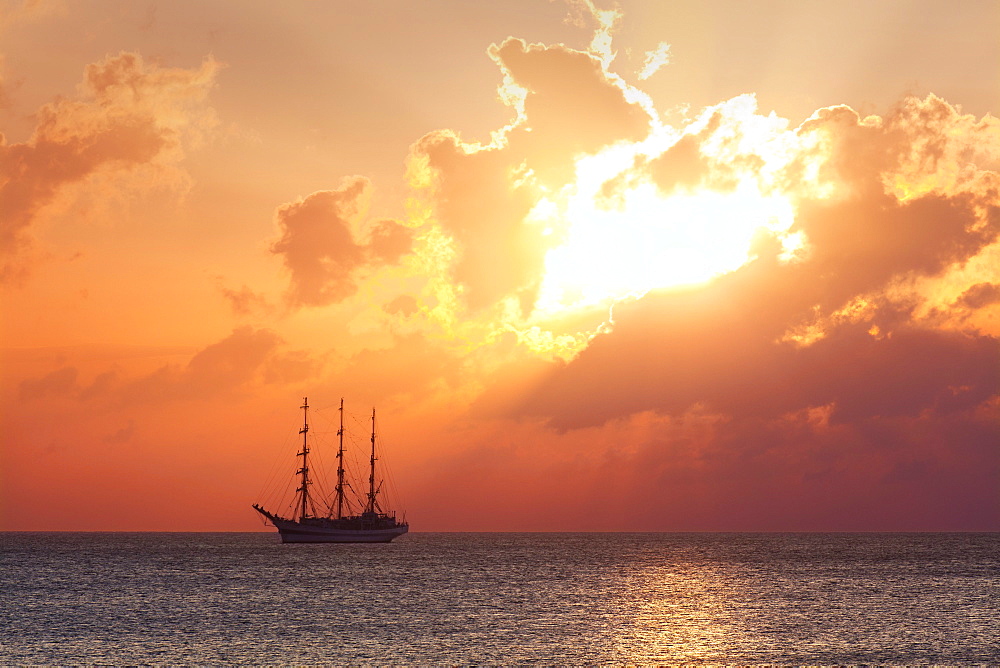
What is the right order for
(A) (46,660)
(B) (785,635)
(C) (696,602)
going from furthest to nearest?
→ (C) (696,602), (B) (785,635), (A) (46,660)

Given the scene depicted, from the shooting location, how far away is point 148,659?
55688 millimetres

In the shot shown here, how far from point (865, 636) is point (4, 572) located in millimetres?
129636

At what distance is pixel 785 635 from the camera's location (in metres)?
68.2

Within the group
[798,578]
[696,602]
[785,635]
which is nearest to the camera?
[785,635]

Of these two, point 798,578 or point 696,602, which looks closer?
point 696,602

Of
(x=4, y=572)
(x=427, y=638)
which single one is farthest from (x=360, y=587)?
(x=4, y=572)

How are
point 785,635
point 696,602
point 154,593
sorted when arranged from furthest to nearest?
point 154,593 < point 696,602 < point 785,635

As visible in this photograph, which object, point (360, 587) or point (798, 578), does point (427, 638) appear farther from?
point (798, 578)

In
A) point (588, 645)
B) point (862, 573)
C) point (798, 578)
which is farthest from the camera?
point (862, 573)

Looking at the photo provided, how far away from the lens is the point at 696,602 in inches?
3733

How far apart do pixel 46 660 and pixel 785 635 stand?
46276mm

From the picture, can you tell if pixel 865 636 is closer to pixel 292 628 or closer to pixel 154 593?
pixel 292 628

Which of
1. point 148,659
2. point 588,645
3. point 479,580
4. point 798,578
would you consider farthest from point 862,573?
point 148,659

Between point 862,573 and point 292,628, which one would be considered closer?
point 292,628
